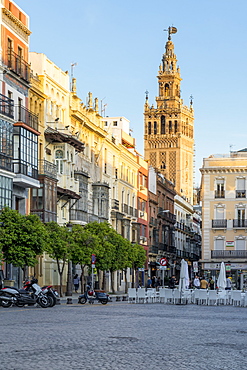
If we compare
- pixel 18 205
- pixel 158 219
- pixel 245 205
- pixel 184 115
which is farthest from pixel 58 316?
pixel 184 115

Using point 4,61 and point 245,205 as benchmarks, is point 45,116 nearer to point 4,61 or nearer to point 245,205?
point 4,61

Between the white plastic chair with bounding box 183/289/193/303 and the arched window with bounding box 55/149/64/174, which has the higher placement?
the arched window with bounding box 55/149/64/174

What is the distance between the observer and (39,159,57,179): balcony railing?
52766mm

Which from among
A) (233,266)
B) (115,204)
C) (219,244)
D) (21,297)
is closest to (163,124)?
(219,244)

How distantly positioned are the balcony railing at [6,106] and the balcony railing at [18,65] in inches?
104

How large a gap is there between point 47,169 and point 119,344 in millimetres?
37307

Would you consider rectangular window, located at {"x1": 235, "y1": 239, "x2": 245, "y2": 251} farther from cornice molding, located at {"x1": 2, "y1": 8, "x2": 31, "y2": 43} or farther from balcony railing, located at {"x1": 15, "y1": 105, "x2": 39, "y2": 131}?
cornice molding, located at {"x1": 2, "y1": 8, "x2": 31, "y2": 43}

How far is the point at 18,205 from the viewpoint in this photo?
48094 mm

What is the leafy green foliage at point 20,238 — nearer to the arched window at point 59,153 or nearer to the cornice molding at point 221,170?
the arched window at point 59,153

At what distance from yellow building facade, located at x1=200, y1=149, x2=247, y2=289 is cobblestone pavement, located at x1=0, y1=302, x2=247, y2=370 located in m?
62.9

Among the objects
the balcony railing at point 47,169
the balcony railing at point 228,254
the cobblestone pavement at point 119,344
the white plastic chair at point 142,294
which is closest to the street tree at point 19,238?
the white plastic chair at point 142,294

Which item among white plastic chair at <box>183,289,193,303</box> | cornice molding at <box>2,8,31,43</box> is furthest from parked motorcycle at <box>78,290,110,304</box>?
cornice molding at <box>2,8,31,43</box>

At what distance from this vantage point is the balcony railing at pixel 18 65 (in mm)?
47381

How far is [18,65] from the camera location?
48.7 metres
